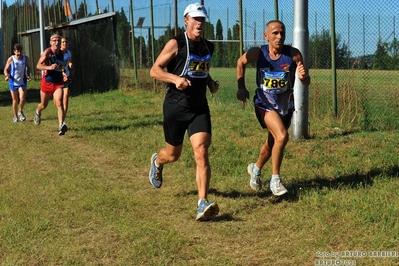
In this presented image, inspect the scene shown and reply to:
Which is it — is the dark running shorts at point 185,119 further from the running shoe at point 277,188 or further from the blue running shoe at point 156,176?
the running shoe at point 277,188

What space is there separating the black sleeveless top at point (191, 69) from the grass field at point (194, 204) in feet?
3.85

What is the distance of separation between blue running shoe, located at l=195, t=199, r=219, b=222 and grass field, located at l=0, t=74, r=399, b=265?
0.08 meters

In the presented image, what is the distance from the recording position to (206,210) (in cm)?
538

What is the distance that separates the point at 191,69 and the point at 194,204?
1.48 meters

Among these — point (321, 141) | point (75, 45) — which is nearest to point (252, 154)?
point (321, 141)

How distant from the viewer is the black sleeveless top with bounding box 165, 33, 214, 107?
5668mm

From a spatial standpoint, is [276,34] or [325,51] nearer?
[276,34]

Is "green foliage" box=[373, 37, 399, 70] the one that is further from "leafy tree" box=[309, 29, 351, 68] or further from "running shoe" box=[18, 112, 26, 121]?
"running shoe" box=[18, 112, 26, 121]

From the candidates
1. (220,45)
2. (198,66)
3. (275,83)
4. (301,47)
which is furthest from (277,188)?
(220,45)

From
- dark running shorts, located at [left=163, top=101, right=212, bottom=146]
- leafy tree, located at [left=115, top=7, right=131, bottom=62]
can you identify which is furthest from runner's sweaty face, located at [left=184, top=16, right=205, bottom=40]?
leafy tree, located at [left=115, top=7, right=131, bottom=62]

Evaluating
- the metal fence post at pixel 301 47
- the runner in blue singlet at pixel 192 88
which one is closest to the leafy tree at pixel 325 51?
the metal fence post at pixel 301 47

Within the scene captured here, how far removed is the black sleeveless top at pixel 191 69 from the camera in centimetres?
567

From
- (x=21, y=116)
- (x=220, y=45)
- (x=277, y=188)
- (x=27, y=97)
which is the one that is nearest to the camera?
(x=277, y=188)

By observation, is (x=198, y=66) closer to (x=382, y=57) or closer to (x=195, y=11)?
(x=195, y=11)
